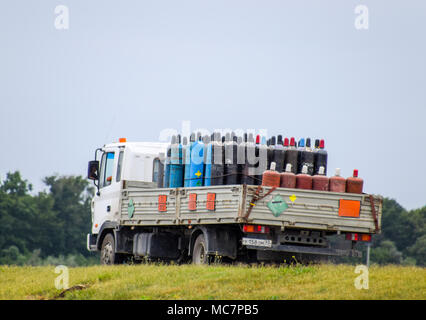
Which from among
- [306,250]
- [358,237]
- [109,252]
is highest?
[358,237]

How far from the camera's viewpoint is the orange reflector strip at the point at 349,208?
20281mm

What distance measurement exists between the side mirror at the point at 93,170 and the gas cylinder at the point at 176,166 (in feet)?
10.9

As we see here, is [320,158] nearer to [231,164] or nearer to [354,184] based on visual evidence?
[354,184]

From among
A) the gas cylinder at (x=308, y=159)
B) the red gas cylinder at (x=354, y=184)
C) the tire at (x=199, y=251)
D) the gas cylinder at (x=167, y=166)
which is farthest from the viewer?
the gas cylinder at (x=167, y=166)

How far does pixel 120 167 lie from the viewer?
25.3 m

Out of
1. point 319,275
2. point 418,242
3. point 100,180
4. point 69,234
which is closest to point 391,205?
point 418,242

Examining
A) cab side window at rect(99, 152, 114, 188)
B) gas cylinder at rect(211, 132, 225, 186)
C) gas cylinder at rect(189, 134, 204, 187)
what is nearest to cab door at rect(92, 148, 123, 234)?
cab side window at rect(99, 152, 114, 188)

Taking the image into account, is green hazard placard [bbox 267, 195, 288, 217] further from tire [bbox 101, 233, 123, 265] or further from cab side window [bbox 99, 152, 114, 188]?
cab side window [bbox 99, 152, 114, 188]

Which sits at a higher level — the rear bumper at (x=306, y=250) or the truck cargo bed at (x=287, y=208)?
the truck cargo bed at (x=287, y=208)

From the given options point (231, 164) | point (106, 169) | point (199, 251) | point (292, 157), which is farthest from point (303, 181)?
point (106, 169)

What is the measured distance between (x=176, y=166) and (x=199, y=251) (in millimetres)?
2374

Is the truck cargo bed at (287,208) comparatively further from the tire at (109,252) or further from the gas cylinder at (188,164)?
the tire at (109,252)
